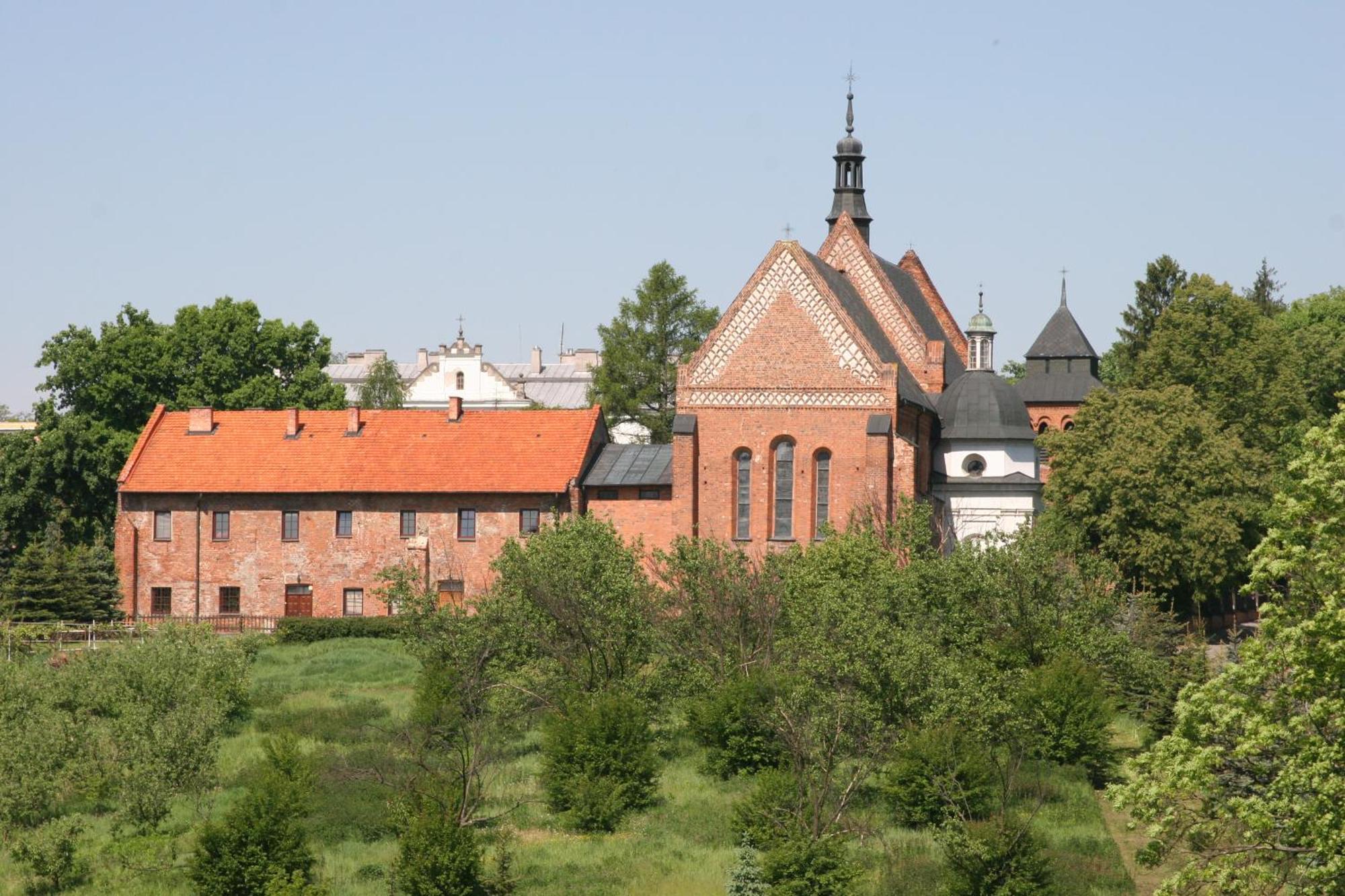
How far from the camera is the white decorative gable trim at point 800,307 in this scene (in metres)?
51.2

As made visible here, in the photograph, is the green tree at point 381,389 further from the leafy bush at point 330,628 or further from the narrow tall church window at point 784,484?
the narrow tall church window at point 784,484

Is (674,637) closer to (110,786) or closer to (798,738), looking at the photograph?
(798,738)

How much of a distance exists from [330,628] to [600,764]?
66.6 ft

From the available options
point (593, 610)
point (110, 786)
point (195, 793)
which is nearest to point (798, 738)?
point (593, 610)

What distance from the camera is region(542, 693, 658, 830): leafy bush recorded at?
3388 cm

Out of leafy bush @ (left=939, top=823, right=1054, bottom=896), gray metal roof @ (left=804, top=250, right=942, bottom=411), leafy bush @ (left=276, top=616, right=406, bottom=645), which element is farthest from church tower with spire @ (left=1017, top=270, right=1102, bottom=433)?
leafy bush @ (left=939, top=823, right=1054, bottom=896)

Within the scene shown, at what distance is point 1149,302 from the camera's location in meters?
74.8

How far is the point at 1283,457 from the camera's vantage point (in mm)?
56156

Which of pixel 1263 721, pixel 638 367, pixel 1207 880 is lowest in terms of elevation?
pixel 1207 880

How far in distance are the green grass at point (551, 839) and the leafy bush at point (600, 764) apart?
403 mm

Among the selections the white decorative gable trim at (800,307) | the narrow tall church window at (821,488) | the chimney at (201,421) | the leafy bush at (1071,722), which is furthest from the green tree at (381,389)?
the leafy bush at (1071,722)

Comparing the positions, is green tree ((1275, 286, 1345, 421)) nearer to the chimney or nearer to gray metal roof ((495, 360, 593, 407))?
the chimney

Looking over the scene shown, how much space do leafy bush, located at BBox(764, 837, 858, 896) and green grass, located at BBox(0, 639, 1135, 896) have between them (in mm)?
782

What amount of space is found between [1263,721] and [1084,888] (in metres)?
9.18
